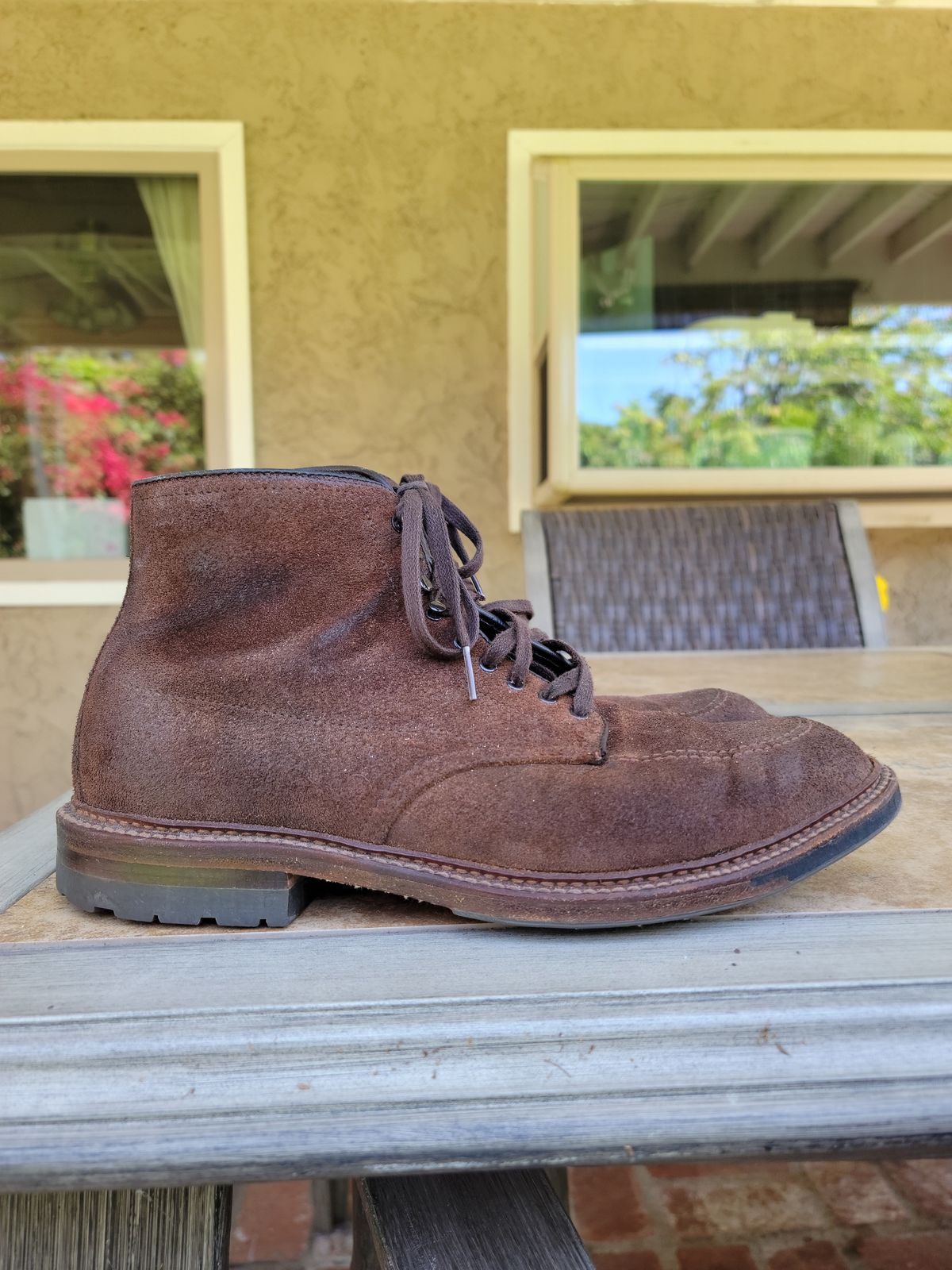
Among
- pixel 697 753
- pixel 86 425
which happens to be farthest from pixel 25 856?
pixel 86 425

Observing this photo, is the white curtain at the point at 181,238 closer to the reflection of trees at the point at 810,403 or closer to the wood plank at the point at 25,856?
the reflection of trees at the point at 810,403

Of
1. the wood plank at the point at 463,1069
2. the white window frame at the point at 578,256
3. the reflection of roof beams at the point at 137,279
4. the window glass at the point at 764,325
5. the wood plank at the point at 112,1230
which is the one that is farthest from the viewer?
the reflection of roof beams at the point at 137,279

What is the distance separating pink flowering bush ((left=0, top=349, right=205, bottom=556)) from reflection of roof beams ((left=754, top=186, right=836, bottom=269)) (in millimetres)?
2041

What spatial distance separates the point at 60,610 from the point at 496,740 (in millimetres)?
2716

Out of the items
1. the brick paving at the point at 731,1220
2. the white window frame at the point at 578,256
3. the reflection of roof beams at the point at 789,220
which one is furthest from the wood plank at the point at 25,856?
the reflection of roof beams at the point at 789,220

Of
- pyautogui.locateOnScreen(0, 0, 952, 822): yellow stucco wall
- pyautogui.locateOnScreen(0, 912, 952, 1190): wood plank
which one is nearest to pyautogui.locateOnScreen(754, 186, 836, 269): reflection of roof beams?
pyautogui.locateOnScreen(0, 0, 952, 822): yellow stucco wall

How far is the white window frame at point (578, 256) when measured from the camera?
2.59 metres

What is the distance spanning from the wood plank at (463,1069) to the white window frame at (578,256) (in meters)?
2.29

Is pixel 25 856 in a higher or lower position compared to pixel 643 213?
lower

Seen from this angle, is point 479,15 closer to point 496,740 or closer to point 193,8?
point 193,8

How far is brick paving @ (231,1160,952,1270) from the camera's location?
122 centimetres

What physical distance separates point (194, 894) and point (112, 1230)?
0.17m

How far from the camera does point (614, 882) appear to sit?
442 millimetres

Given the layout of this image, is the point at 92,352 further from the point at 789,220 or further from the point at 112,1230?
the point at 112,1230
